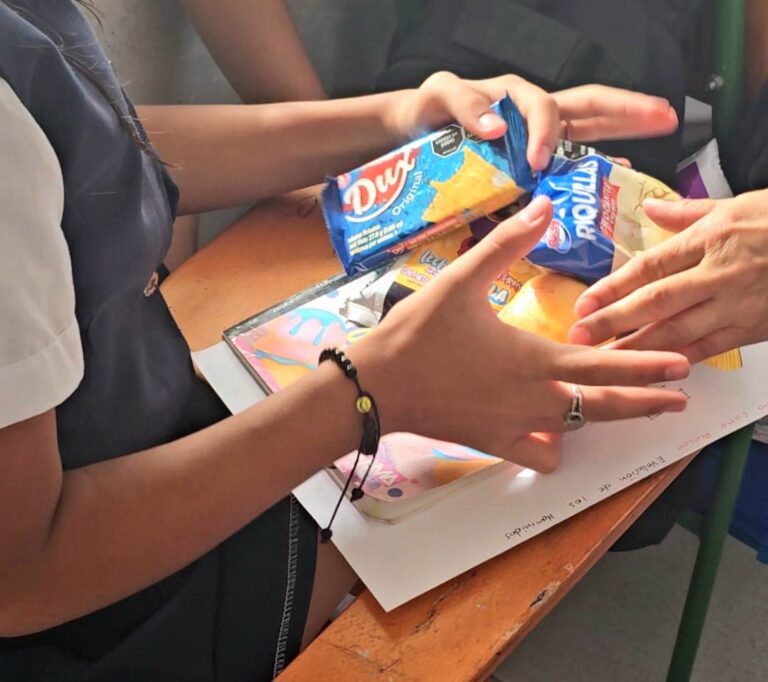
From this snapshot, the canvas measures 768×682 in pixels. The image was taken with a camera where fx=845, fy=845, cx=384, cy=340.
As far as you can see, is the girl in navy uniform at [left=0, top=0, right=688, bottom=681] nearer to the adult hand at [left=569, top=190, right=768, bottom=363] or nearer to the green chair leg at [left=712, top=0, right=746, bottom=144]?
the adult hand at [left=569, top=190, right=768, bottom=363]

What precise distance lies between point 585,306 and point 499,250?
0.32 ft

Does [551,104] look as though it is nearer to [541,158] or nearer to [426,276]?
[541,158]

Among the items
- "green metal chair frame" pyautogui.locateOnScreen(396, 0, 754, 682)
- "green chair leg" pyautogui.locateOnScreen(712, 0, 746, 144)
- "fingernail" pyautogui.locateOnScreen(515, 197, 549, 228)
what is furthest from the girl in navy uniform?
"green chair leg" pyautogui.locateOnScreen(712, 0, 746, 144)

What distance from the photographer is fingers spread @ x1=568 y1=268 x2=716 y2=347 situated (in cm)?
58

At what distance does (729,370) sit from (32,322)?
48 cm

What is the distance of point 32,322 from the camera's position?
399mm

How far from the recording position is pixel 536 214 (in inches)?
21.6

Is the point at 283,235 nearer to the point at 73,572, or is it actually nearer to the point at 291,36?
the point at 291,36

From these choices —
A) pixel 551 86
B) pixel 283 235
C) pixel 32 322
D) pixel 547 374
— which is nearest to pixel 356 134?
pixel 283 235

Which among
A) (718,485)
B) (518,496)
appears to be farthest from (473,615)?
(718,485)

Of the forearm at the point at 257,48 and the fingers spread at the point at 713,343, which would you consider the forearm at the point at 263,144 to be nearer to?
the forearm at the point at 257,48

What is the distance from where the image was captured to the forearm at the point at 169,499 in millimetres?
459

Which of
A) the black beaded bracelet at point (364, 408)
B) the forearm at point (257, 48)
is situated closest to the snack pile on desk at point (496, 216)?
the black beaded bracelet at point (364, 408)

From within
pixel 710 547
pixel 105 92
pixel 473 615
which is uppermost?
pixel 105 92
